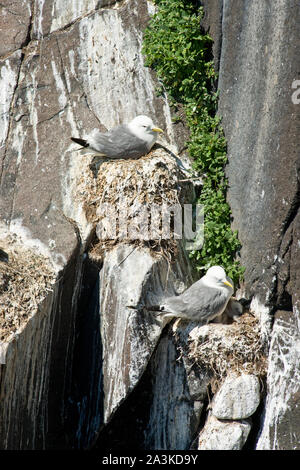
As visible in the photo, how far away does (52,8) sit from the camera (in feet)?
31.8

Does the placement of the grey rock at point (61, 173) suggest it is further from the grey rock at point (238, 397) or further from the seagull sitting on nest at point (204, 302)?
the grey rock at point (238, 397)

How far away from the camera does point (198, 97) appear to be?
29.4 ft

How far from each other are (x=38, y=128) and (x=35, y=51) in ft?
3.87

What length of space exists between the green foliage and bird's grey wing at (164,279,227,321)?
54 cm

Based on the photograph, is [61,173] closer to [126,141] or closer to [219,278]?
[126,141]

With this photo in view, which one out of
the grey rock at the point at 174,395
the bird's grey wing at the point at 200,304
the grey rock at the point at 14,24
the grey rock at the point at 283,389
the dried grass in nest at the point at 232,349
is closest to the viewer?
the grey rock at the point at 283,389

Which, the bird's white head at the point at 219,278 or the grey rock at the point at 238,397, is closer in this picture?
the grey rock at the point at 238,397

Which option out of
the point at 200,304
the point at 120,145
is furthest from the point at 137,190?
the point at 200,304

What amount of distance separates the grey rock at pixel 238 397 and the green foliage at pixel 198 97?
1.26m

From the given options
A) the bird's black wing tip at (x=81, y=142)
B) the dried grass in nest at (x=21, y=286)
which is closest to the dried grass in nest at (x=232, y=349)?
the dried grass in nest at (x=21, y=286)

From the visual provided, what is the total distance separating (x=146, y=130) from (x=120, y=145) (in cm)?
37

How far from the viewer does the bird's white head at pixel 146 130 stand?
27.9 feet

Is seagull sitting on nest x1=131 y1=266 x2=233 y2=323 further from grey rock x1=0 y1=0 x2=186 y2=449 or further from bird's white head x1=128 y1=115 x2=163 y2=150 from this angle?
bird's white head x1=128 y1=115 x2=163 y2=150

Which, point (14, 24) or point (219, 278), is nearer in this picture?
point (219, 278)
